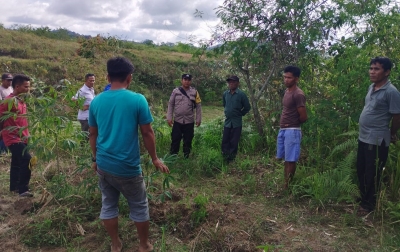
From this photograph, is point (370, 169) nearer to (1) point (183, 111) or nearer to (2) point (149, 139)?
(2) point (149, 139)

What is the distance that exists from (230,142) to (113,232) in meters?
3.30

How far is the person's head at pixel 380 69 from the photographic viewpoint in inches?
147

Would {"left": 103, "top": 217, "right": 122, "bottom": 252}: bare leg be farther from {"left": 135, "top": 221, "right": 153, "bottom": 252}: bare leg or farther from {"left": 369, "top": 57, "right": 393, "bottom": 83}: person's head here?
{"left": 369, "top": 57, "right": 393, "bottom": 83}: person's head

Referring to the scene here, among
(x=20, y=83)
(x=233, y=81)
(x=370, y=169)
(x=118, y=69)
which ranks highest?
(x=118, y=69)

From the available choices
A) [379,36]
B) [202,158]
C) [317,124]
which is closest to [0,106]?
[202,158]

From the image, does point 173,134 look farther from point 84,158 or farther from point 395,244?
point 395,244

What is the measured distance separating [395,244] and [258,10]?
4.24 meters

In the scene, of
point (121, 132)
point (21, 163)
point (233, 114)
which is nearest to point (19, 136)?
point (21, 163)

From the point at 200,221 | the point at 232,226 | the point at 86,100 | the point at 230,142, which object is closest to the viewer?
the point at 232,226

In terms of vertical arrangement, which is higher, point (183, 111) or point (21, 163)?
point (183, 111)

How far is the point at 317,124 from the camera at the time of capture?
16.7 feet

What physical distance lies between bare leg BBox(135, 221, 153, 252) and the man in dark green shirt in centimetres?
298

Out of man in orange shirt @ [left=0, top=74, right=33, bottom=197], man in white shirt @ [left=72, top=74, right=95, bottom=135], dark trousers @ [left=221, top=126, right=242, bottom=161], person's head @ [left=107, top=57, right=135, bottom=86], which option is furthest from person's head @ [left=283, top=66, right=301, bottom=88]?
man in white shirt @ [left=72, top=74, right=95, bottom=135]

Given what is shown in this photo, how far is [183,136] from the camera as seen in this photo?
6.25 m
